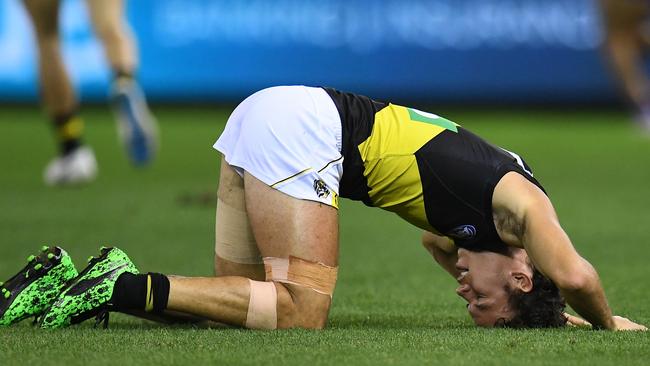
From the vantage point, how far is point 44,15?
9.49m

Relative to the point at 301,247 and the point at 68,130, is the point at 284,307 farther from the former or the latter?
the point at 68,130

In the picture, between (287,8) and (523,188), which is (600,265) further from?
(287,8)

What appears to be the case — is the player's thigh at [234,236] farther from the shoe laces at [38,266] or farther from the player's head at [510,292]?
the player's head at [510,292]

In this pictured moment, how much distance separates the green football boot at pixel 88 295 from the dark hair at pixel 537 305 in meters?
1.33

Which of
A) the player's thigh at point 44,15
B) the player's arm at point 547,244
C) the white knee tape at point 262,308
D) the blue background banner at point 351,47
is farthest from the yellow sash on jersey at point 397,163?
the blue background banner at point 351,47

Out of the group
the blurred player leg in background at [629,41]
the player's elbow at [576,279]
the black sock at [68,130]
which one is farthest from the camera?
the blurred player leg in background at [629,41]

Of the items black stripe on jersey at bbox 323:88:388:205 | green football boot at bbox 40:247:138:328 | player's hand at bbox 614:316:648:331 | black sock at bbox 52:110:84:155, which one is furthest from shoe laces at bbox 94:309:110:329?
black sock at bbox 52:110:84:155

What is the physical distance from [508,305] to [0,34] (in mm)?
12147

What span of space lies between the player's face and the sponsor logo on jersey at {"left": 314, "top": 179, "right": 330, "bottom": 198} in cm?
54

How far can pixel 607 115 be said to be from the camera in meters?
18.4

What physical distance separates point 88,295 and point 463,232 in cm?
130

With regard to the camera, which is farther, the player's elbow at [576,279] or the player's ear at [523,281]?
the player's ear at [523,281]

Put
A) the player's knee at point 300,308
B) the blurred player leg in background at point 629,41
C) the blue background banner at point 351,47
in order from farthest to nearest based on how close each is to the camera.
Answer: the blue background banner at point 351,47 < the blurred player leg in background at point 629,41 < the player's knee at point 300,308

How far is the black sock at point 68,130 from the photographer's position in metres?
9.73
